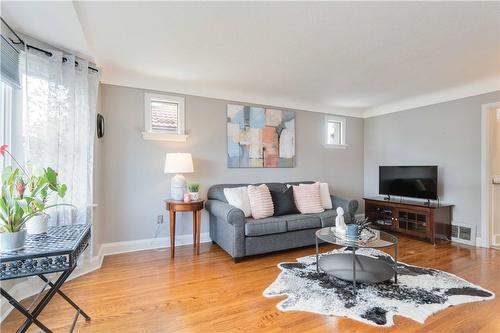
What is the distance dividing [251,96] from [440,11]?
2.61 meters

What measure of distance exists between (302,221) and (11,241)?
2811mm

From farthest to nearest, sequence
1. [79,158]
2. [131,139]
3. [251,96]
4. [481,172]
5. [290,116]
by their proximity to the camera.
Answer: [290,116] → [251,96] → [481,172] → [131,139] → [79,158]

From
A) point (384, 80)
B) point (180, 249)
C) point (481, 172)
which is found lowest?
point (180, 249)

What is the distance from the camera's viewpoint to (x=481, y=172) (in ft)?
11.8

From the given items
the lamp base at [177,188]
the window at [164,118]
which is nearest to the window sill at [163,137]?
the window at [164,118]

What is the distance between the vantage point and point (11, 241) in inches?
54.2

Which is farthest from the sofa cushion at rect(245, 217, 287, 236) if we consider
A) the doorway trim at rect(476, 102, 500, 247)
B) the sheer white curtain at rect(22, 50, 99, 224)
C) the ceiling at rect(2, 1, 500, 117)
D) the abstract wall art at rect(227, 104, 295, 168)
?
the doorway trim at rect(476, 102, 500, 247)

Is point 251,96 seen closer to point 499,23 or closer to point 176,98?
point 176,98

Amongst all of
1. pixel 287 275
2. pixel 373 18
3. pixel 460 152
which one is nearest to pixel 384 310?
pixel 287 275

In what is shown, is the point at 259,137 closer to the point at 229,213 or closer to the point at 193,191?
the point at 193,191

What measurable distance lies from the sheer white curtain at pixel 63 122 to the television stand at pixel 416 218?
173 inches

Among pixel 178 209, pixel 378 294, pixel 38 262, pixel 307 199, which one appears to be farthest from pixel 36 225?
pixel 307 199

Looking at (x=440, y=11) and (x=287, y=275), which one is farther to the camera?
(x=287, y=275)

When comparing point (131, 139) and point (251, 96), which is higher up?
point (251, 96)
